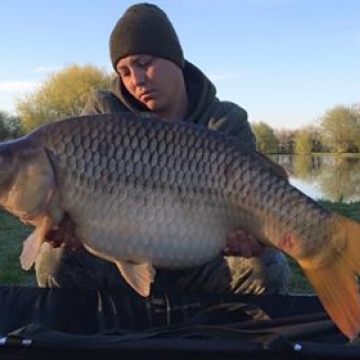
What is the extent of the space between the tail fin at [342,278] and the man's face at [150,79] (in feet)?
2.33

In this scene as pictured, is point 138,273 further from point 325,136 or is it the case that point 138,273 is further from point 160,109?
point 325,136

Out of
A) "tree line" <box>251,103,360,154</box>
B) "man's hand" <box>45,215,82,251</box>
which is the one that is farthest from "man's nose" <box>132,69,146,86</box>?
"tree line" <box>251,103,360,154</box>

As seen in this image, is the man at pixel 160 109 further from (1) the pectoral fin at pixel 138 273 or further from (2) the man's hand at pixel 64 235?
(1) the pectoral fin at pixel 138 273

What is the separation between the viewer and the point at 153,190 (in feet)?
4.43

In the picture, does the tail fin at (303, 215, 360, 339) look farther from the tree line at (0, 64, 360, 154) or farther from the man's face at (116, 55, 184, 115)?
the tree line at (0, 64, 360, 154)

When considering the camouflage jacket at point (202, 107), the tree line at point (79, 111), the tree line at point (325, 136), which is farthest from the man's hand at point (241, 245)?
the tree line at point (325, 136)

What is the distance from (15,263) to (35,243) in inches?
72.4

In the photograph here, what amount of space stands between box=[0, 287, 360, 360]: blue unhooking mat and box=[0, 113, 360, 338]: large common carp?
181 mm

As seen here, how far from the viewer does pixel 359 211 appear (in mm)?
5590

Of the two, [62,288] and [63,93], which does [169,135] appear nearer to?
[62,288]

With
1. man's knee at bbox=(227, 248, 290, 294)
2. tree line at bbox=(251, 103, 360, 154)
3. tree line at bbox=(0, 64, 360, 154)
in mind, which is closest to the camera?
man's knee at bbox=(227, 248, 290, 294)

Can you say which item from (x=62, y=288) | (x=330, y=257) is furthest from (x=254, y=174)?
(x=62, y=288)

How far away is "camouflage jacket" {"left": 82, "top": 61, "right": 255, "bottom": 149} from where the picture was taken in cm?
189

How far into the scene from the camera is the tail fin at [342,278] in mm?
1254
